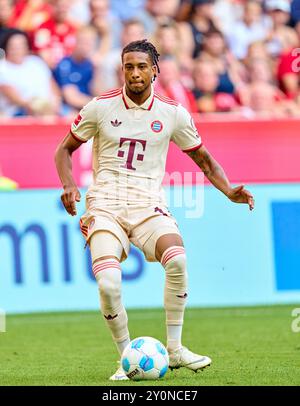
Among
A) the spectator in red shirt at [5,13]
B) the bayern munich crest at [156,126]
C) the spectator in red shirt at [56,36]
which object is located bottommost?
the bayern munich crest at [156,126]

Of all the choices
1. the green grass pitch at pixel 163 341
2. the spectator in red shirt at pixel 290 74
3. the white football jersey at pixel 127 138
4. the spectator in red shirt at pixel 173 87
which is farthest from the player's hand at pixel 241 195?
the spectator in red shirt at pixel 290 74

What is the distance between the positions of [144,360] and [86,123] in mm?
1790

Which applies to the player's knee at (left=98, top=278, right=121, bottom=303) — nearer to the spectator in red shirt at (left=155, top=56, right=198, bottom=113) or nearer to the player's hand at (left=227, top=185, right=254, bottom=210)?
the player's hand at (left=227, top=185, right=254, bottom=210)

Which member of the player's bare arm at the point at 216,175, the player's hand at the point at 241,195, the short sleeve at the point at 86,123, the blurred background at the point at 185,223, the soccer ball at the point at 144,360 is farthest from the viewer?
the blurred background at the point at 185,223

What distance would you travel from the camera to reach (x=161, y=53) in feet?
49.6

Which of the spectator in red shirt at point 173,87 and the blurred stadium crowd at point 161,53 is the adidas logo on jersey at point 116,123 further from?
the spectator in red shirt at point 173,87

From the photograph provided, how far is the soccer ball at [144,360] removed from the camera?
7676 mm

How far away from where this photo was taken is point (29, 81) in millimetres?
14555

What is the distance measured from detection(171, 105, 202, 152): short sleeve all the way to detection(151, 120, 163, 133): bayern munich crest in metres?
0.15

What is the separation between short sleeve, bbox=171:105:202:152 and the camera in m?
8.32

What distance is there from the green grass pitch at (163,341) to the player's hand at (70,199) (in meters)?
1.20

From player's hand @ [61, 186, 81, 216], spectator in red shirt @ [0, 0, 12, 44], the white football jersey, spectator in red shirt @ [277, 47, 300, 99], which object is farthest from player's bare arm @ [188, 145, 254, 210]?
spectator in red shirt @ [0, 0, 12, 44]

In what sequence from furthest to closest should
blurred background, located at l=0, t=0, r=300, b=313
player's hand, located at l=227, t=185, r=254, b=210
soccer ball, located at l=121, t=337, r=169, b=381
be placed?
blurred background, located at l=0, t=0, r=300, b=313
player's hand, located at l=227, t=185, r=254, b=210
soccer ball, located at l=121, t=337, r=169, b=381

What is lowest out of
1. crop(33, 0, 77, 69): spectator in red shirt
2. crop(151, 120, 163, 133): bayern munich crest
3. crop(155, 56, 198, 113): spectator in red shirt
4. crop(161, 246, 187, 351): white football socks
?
crop(161, 246, 187, 351): white football socks
